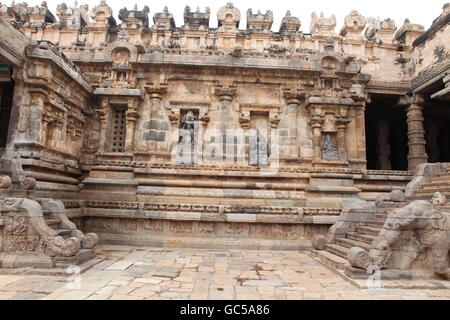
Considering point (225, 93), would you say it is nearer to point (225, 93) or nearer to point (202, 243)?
point (225, 93)

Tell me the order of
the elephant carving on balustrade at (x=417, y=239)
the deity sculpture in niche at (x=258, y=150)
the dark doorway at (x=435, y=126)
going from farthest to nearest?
the dark doorway at (x=435, y=126) → the deity sculpture in niche at (x=258, y=150) → the elephant carving on balustrade at (x=417, y=239)

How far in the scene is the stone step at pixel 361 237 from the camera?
7230 millimetres

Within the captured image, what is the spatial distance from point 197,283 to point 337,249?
4070mm

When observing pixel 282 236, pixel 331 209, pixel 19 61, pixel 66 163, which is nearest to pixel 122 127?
pixel 66 163

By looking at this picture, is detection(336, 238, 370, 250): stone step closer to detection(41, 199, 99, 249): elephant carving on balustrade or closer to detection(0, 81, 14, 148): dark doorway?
detection(41, 199, 99, 249): elephant carving on balustrade

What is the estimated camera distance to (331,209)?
9766 millimetres

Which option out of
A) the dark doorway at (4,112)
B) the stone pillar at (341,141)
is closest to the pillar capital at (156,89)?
the dark doorway at (4,112)

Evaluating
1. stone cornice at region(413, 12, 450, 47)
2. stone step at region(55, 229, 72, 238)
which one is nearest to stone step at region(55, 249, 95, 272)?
stone step at region(55, 229, 72, 238)

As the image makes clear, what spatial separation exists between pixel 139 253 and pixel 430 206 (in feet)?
23.4

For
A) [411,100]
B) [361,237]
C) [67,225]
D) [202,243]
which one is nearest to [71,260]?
[67,225]

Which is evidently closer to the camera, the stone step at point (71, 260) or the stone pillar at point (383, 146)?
the stone step at point (71, 260)

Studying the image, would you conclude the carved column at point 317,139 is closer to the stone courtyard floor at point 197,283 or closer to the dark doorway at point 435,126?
the stone courtyard floor at point 197,283

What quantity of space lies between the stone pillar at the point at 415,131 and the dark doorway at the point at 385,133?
781mm

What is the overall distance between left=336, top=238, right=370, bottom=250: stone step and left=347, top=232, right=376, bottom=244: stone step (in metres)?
0.13
